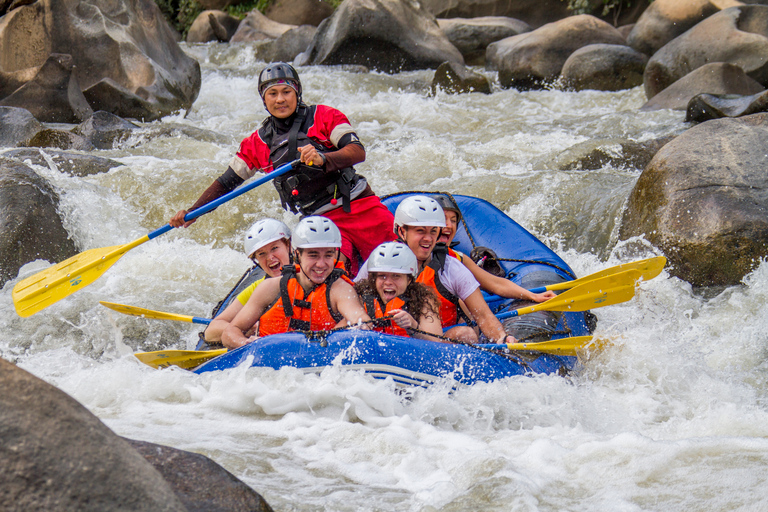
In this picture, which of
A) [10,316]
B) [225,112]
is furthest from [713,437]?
[225,112]

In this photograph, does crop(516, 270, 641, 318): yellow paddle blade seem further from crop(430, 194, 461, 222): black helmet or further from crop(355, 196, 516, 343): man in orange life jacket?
crop(430, 194, 461, 222): black helmet

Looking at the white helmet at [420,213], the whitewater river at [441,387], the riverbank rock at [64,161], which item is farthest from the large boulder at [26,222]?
the white helmet at [420,213]

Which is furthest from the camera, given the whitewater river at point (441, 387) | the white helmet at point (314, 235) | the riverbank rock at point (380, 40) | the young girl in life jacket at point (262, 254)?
the riverbank rock at point (380, 40)

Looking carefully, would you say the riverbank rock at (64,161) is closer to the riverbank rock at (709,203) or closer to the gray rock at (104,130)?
the gray rock at (104,130)

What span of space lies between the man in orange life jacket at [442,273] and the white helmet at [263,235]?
0.53 metres

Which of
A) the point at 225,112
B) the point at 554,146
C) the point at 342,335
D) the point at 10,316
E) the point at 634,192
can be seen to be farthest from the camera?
the point at 225,112

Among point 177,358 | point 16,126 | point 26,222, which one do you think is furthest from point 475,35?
point 177,358

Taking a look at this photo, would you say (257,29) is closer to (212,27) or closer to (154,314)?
(212,27)

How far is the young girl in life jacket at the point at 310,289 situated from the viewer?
3363 mm

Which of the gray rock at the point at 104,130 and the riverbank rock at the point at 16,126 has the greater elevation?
the riverbank rock at the point at 16,126

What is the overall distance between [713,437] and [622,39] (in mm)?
9890

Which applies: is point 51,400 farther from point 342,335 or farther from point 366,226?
point 366,226

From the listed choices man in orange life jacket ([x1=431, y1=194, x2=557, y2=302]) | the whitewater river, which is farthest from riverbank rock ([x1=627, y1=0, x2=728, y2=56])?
man in orange life jacket ([x1=431, y1=194, x2=557, y2=302])

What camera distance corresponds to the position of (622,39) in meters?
11.4
